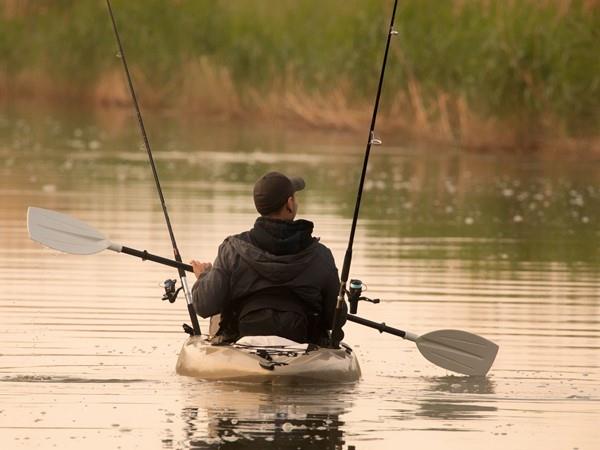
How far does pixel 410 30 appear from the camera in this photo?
35.8 metres

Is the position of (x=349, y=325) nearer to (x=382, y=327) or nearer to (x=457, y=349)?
(x=382, y=327)

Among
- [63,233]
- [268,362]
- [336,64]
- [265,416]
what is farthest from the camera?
[336,64]

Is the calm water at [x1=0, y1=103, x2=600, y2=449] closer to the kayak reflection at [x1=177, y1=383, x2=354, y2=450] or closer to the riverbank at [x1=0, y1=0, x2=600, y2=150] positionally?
the kayak reflection at [x1=177, y1=383, x2=354, y2=450]

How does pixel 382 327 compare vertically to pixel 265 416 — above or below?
above

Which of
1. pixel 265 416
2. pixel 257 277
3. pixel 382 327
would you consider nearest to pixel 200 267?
pixel 257 277

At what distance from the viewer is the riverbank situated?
106ft

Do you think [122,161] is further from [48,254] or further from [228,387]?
[228,387]

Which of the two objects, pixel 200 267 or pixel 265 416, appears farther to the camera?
pixel 200 267

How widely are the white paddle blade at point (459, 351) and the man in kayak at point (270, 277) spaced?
0.93 meters

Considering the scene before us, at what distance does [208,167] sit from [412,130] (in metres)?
7.82

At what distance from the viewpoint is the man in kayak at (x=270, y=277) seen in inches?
432

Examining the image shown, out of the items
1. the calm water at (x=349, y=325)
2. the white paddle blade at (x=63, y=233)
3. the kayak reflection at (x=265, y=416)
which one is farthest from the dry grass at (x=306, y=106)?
the kayak reflection at (x=265, y=416)

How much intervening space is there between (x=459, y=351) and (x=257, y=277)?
4.73 feet

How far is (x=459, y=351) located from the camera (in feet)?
39.0
